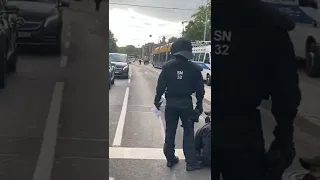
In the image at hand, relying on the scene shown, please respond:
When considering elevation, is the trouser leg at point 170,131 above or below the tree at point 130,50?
below

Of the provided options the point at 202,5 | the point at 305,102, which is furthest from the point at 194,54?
the point at 305,102

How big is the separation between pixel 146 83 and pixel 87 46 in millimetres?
269

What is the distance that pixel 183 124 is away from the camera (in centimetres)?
159

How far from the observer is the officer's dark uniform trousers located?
62.1 inches

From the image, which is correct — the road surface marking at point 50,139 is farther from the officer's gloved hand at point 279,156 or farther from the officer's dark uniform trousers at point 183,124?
the officer's gloved hand at point 279,156

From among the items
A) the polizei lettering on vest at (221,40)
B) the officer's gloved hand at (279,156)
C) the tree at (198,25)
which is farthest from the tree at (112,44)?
the officer's gloved hand at (279,156)

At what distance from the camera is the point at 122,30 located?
1.59 meters

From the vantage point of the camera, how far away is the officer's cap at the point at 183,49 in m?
1.57

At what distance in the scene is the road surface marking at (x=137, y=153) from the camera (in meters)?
1.54

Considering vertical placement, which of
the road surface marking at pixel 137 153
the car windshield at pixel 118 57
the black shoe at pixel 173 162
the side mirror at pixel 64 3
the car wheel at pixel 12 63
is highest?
the side mirror at pixel 64 3

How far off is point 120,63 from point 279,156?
71cm

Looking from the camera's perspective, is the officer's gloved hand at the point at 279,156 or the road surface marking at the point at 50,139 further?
the officer's gloved hand at the point at 279,156

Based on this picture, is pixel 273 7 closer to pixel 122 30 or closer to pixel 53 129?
pixel 122 30

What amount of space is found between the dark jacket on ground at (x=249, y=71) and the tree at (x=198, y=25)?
0.03m
